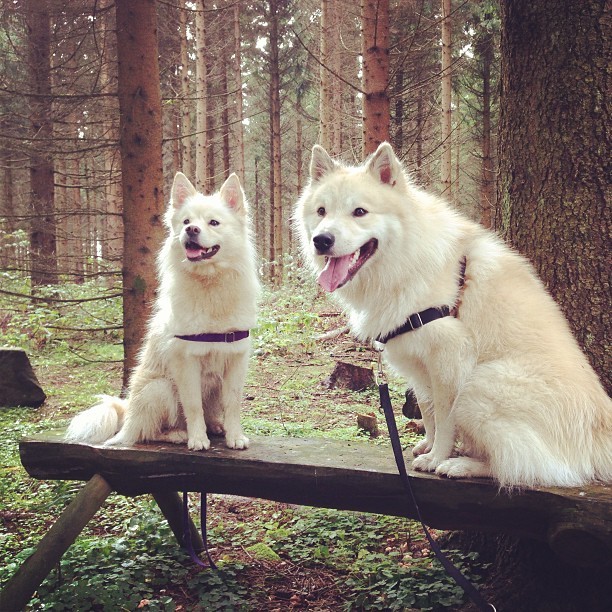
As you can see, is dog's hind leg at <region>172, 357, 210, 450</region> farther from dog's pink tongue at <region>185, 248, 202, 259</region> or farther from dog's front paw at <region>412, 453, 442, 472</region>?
dog's front paw at <region>412, 453, 442, 472</region>

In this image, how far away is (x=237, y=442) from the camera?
3.18 m

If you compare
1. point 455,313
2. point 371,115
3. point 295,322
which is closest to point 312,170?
point 455,313

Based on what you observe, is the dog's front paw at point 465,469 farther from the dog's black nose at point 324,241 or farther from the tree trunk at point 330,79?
the tree trunk at point 330,79

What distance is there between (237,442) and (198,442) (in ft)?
0.78

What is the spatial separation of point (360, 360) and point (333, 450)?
5823mm

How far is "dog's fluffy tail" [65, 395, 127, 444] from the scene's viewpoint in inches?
133

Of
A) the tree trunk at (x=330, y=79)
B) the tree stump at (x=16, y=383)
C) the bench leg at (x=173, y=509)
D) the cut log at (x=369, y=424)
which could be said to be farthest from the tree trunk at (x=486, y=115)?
the bench leg at (x=173, y=509)

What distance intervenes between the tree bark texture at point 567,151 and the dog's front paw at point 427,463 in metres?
1.13

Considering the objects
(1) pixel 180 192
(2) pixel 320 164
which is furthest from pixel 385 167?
(1) pixel 180 192

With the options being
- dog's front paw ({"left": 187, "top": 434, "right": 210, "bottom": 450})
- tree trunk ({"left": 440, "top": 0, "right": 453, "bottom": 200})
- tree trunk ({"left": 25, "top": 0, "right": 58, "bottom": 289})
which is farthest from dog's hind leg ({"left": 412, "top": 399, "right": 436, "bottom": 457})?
tree trunk ({"left": 25, "top": 0, "right": 58, "bottom": 289})

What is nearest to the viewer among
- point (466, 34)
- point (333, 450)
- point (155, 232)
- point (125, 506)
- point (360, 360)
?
point (333, 450)

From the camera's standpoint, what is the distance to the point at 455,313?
2793 millimetres

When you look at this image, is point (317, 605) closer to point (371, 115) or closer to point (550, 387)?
point (550, 387)

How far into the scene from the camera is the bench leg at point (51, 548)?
2893 millimetres
